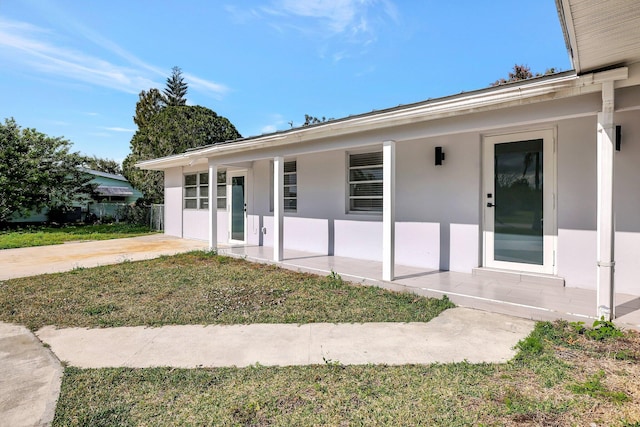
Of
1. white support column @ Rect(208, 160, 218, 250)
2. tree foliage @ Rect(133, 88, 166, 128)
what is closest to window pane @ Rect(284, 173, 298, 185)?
white support column @ Rect(208, 160, 218, 250)

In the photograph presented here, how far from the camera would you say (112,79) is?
1408 centimetres

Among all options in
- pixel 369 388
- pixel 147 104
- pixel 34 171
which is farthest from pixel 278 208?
pixel 147 104

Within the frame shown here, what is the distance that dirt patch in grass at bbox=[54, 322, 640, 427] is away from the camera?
6.88 feet

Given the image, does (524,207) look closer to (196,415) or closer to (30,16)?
(196,415)

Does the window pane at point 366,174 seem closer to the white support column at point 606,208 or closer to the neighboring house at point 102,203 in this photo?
the white support column at point 606,208

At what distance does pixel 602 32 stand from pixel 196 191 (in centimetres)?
1157

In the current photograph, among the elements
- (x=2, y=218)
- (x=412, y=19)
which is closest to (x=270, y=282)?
(x=412, y=19)

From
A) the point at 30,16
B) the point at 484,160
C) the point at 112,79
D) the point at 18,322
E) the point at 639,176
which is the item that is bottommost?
the point at 18,322

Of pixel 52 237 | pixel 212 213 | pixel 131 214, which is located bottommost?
pixel 52 237

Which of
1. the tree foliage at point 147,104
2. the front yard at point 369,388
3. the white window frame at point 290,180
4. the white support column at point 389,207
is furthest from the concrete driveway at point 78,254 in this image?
the tree foliage at point 147,104

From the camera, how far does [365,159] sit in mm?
7258

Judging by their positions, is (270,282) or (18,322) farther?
(270,282)

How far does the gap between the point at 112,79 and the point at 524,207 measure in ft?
51.7

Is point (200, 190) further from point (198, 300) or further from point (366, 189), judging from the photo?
point (198, 300)
